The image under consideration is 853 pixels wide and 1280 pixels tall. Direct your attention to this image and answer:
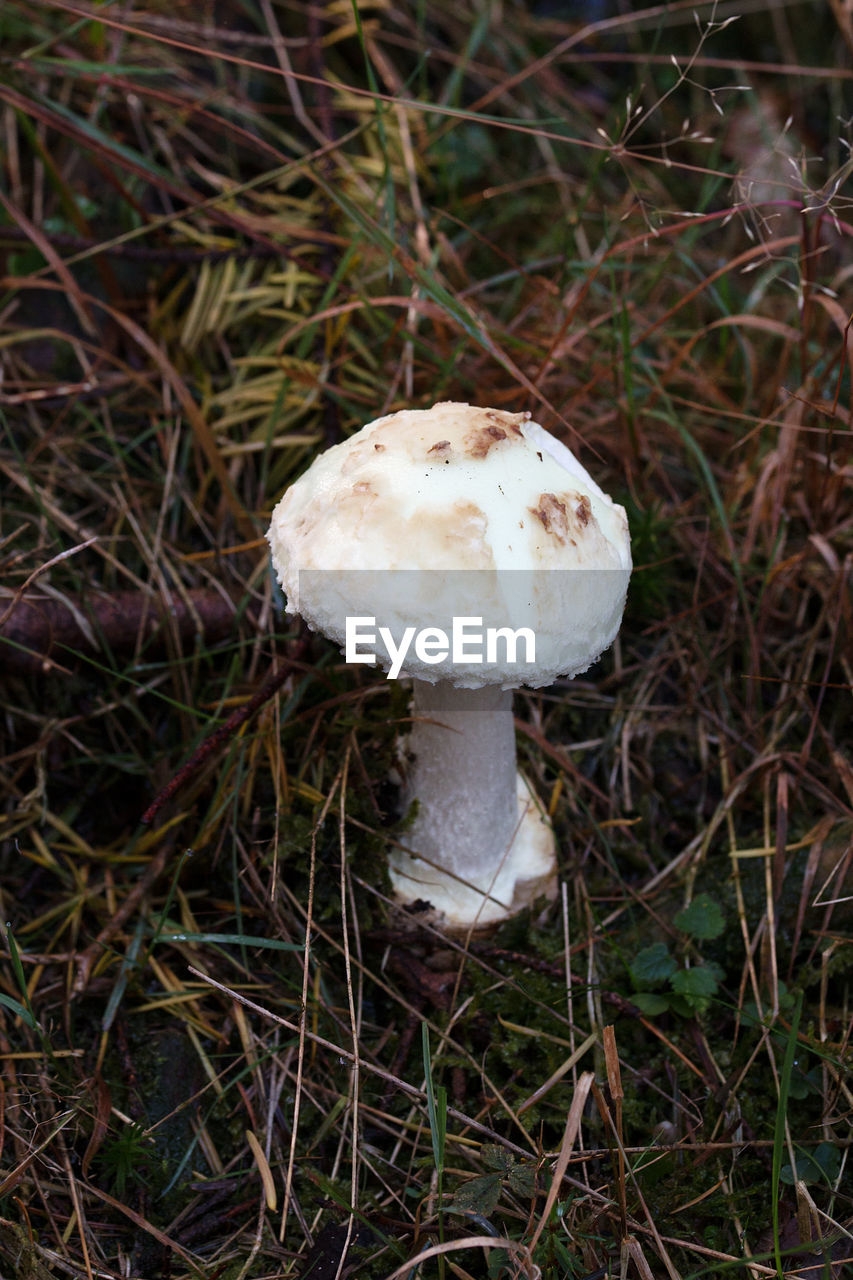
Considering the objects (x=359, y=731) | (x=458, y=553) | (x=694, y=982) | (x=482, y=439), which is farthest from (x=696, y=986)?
(x=482, y=439)

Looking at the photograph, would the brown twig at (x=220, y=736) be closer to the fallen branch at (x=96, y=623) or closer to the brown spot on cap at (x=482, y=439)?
the fallen branch at (x=96, y=623)

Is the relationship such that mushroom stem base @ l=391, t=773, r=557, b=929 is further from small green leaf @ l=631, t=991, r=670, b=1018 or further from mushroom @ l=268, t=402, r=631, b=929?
mushroom @ l=268, t=402, r=631, b=929

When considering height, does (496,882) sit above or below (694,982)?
above

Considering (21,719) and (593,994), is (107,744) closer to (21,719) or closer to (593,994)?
(21,719)
